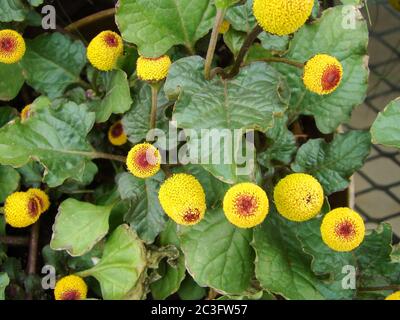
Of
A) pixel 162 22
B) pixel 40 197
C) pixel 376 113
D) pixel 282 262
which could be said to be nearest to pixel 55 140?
pixel 40 197

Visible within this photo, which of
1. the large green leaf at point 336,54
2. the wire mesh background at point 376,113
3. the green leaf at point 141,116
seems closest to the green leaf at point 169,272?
the green leaf at point 141,116

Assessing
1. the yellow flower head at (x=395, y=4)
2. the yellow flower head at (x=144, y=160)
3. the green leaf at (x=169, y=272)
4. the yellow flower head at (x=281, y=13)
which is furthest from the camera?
the yellow flower head at (x=395, y=4)

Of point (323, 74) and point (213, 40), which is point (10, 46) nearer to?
point (213, 40)

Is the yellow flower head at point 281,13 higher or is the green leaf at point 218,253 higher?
the yellow flower head at point 281,13

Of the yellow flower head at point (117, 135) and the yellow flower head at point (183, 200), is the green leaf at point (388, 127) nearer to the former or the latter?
the yellow flower head at point (183, 200)

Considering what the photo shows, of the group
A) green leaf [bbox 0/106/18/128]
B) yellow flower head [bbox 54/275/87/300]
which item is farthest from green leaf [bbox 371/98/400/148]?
green leaf [bbox 0/106/18/128]

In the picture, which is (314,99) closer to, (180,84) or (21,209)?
(180,84)

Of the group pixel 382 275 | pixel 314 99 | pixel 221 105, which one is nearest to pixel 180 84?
pixel 221 105
